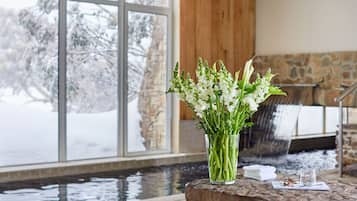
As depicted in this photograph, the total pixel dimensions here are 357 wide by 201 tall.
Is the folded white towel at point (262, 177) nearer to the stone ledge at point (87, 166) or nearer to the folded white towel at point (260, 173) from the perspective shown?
the folded white towel at point (260, 173)

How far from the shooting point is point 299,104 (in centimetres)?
877

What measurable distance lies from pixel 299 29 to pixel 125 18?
2916 millimetres

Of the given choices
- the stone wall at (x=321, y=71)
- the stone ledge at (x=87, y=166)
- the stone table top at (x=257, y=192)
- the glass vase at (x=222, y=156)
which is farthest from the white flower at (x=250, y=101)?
the stone wall at (x=321, y=71)

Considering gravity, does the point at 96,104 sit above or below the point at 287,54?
below

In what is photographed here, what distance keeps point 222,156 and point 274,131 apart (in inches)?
244

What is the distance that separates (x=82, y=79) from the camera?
7664mm

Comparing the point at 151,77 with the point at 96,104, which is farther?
the point at 151,77

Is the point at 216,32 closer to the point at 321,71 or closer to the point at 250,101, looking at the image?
the point at 321,71

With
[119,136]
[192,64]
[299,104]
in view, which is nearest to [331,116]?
[299,104]

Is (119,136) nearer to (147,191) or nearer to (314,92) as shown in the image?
(147,191)

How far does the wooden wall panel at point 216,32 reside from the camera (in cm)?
855

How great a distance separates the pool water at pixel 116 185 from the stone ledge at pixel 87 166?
0.28 m

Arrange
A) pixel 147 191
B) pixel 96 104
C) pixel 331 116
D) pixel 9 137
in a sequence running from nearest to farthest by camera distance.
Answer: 1. pixel 147 191
2. pixel 9 137
3. pixel 96 104
4. pixel 331 116

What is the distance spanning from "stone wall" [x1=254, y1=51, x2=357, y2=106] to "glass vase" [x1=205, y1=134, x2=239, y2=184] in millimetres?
5436
